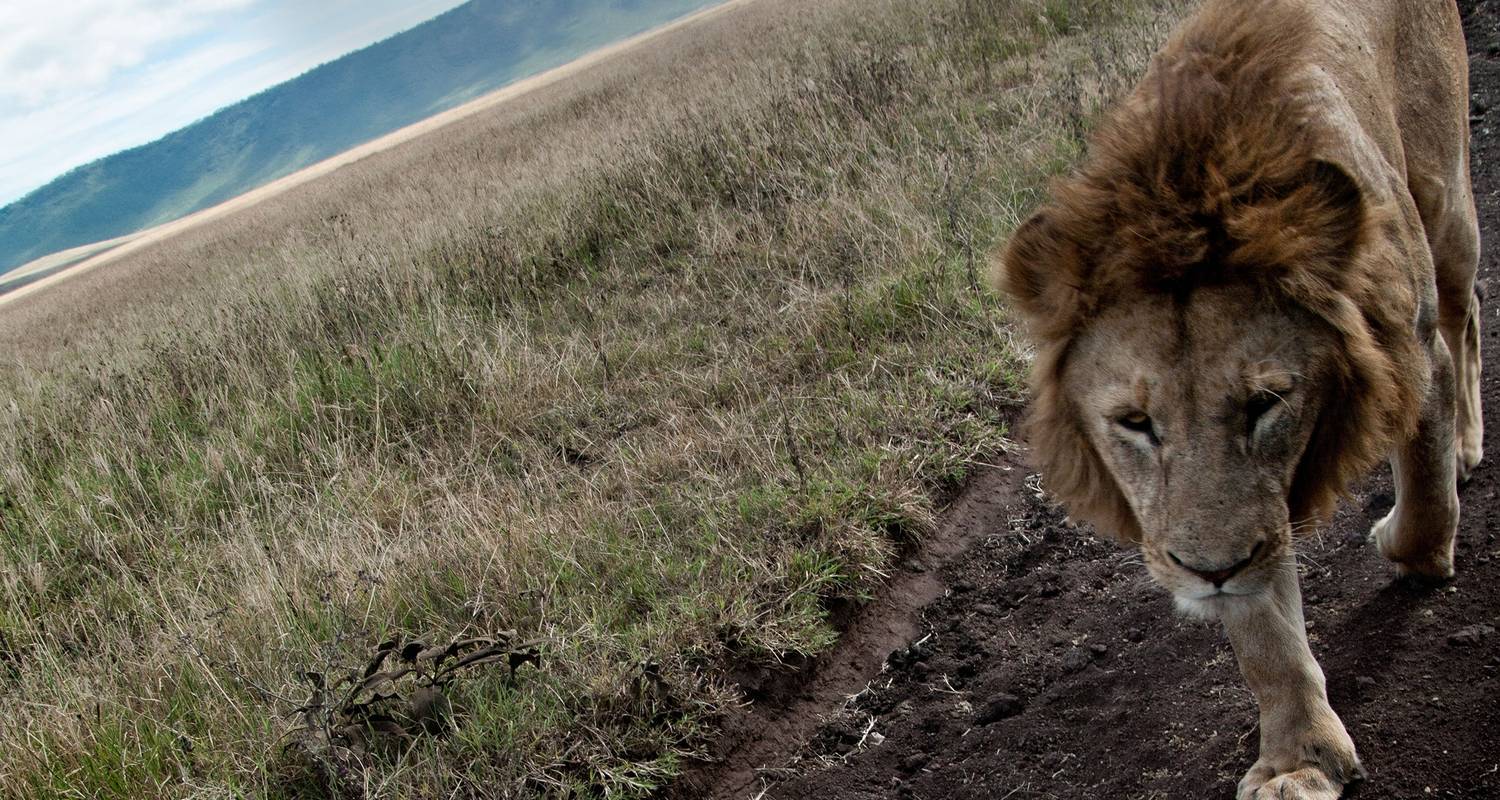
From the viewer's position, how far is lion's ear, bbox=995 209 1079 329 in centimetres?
263

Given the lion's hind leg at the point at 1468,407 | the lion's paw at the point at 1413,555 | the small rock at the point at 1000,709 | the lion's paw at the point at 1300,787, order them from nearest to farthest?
the lion's paw at the point at 1300,787
the lion's paw at the point at 1413,555
the small rock at the point at 1000,709
the lion's hind leg at the point at 1468,407

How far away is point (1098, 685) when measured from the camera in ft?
11.6

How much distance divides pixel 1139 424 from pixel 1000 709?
1495mm

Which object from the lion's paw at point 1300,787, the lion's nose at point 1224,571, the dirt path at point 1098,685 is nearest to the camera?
the lion's nose at point 1224,571

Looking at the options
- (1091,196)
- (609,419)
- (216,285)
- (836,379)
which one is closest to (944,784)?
(1091,196)

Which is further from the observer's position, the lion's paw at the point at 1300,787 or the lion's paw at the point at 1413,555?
the lion's paw at the point at 1413,555

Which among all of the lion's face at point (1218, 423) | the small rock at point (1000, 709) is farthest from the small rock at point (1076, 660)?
the lion's face at point (1218, 423)

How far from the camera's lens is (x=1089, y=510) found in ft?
9.77

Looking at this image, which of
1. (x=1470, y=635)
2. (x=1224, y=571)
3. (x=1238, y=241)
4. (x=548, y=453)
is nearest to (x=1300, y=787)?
(x=1224, y=571)

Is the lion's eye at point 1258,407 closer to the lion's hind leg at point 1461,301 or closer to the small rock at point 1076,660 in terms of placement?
the lion's hind leg at point 1461,301

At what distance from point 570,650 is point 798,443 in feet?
5.46

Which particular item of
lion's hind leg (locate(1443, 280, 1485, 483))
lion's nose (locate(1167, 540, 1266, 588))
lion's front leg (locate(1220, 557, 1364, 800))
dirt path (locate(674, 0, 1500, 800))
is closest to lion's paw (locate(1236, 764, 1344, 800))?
lion's front leg (locate(1220, 557, 1364, 800))

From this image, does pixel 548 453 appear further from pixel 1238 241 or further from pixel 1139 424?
pixel 1238 241

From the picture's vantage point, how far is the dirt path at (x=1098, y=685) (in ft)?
9.43
